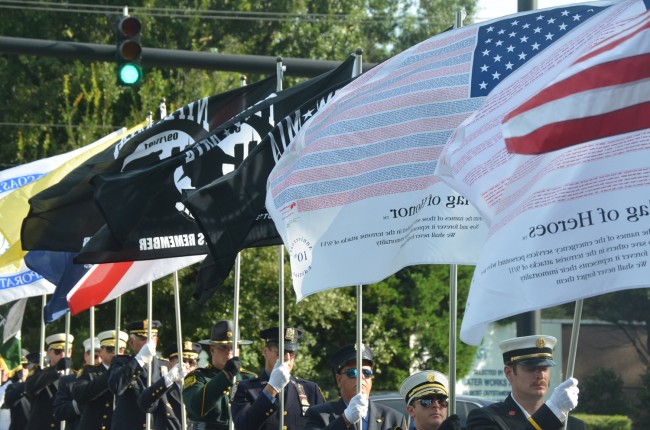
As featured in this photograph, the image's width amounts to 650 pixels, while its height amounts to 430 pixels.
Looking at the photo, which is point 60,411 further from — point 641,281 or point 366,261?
point 641,281

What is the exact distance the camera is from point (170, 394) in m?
13.2

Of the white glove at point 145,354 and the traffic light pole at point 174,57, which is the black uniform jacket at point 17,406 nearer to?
the traffic light pole at point 174,57

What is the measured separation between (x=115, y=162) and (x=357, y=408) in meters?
4.53

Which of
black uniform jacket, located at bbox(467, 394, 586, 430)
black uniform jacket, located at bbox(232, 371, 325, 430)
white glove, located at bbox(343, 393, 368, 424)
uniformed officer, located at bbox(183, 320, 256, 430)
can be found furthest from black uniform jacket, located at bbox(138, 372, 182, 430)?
black uniform jacket, located at bbox(467, 394, 586, 430)

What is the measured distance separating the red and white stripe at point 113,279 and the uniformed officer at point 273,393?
254 cm

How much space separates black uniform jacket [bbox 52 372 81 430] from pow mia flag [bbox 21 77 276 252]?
8.95 ft

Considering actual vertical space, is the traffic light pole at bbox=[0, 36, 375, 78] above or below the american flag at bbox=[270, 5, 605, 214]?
above

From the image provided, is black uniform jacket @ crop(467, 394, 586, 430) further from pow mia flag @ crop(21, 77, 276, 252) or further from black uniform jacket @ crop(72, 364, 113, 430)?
black uniform jacket @ crop(72, 364, 113, 430)

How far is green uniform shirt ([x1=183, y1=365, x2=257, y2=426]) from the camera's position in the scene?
10.6 m

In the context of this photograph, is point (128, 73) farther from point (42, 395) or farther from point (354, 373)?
point (354, 373)

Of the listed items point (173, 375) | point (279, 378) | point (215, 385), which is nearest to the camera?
point (279, 378)

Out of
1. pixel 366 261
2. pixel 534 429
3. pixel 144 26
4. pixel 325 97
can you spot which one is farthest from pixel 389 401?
pixel 144 26

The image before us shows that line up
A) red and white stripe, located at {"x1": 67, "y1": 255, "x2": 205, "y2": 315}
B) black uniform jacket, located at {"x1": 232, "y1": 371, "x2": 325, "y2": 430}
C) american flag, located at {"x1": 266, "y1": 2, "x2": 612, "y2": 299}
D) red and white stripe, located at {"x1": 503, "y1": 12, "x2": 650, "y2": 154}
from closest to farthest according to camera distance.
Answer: red and white stripe, located at {"x1": 503, "y1": 12, "x2": 650, "y2": 154}, american flag, located at {"x1": 266, "y1": 2, "x2": 612, "y2": 299}, black uniform jacket, located at {"x1": 232, "y1": 371, "x2": 325, "y2": 430}, red and white stripe, located at {"x1": 67, "y1": 255, "x2": 205, "y2": 315}

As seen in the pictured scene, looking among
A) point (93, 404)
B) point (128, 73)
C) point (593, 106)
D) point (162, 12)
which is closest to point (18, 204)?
point (128, 73)
